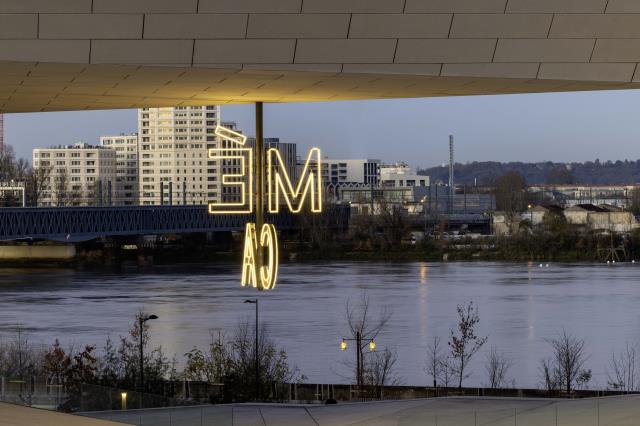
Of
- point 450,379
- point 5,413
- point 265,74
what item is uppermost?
point 265,74

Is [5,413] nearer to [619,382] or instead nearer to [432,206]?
[619,382]

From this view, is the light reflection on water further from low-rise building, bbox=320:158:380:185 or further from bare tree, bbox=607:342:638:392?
low-rise building, bbox=320:158:380:185

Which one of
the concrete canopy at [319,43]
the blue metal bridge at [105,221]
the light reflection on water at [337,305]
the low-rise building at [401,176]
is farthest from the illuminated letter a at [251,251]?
the low-rise building at [401,176]

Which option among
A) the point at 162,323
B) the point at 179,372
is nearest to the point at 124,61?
the point at 179,372

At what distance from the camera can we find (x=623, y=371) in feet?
140

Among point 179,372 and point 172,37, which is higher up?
point 172,37

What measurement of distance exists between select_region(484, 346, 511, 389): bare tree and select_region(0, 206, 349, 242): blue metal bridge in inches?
1052

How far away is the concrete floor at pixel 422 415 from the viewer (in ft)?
52.7

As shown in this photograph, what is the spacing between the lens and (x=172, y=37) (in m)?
11.9

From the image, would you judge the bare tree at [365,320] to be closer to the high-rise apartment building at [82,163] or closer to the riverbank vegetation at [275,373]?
the riverbank vegetation at [275,373]

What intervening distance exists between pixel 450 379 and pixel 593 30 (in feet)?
104

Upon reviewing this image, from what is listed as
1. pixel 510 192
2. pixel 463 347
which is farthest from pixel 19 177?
pixel 463 347

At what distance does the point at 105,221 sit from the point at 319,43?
72409 millimetres

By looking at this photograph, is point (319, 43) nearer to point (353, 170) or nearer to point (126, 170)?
point (353, 170)
